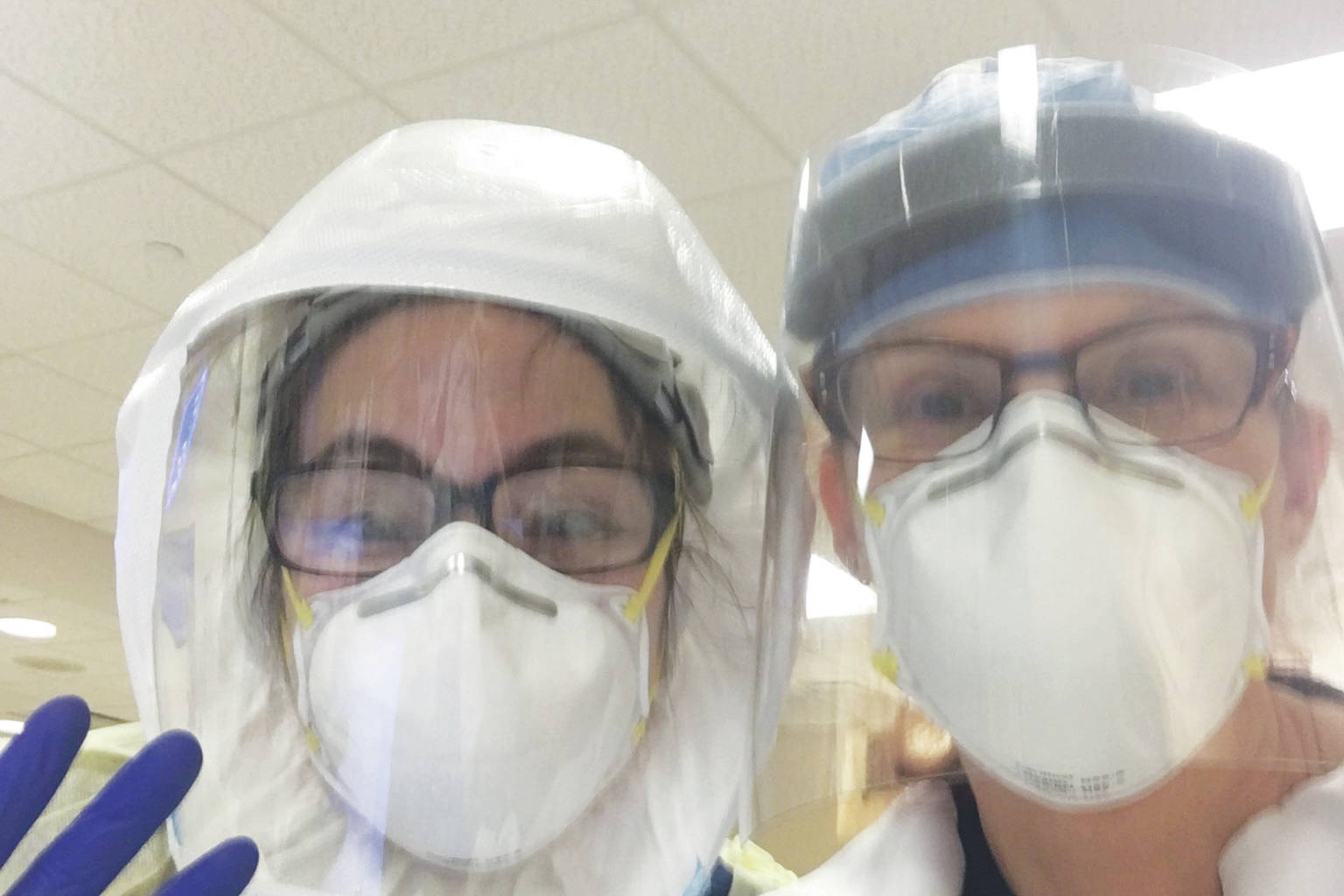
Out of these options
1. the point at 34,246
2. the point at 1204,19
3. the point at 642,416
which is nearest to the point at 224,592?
the point at 642,416

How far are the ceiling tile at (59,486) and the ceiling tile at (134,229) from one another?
125cm

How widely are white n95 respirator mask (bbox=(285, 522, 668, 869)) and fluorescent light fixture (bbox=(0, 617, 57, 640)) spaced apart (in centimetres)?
493

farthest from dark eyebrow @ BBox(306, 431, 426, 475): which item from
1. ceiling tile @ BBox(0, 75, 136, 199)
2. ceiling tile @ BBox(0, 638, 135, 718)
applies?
ceiling tile @ BBox(0, 638, 135, 718)

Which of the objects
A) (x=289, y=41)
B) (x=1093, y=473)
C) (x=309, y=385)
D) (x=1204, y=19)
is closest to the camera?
(x=1093, y=473)

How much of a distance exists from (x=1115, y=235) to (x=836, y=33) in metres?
1.16

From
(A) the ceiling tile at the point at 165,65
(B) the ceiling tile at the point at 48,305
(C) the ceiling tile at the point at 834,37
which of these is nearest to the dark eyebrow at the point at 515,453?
(C) the ceiling tile at the point at 834,37

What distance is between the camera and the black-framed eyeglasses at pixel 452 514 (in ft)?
2.29

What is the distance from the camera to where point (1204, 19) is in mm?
1579

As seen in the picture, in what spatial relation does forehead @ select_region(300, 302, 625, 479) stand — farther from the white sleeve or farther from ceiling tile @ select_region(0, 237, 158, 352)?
ceiling tile @ select_region(0, 237, 158, 352)

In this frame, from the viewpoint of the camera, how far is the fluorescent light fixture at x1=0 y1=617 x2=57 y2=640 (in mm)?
5031

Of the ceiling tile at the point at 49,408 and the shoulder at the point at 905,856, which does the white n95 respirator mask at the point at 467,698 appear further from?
the ceiling tile at the point at 49,408

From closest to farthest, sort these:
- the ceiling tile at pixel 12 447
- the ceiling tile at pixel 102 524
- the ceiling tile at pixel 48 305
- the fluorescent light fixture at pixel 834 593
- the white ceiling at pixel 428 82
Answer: the fluorescent light fixture at pixel 834 593, the white ceiling at pixel 428 82, the ceiling tile at pixel 48 305, the ceiling tile at pixel 12 447, the ceiling tile at pixel 102 524

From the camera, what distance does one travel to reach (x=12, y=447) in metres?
3.56

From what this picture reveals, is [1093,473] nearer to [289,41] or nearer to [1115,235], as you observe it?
[1115,235]
